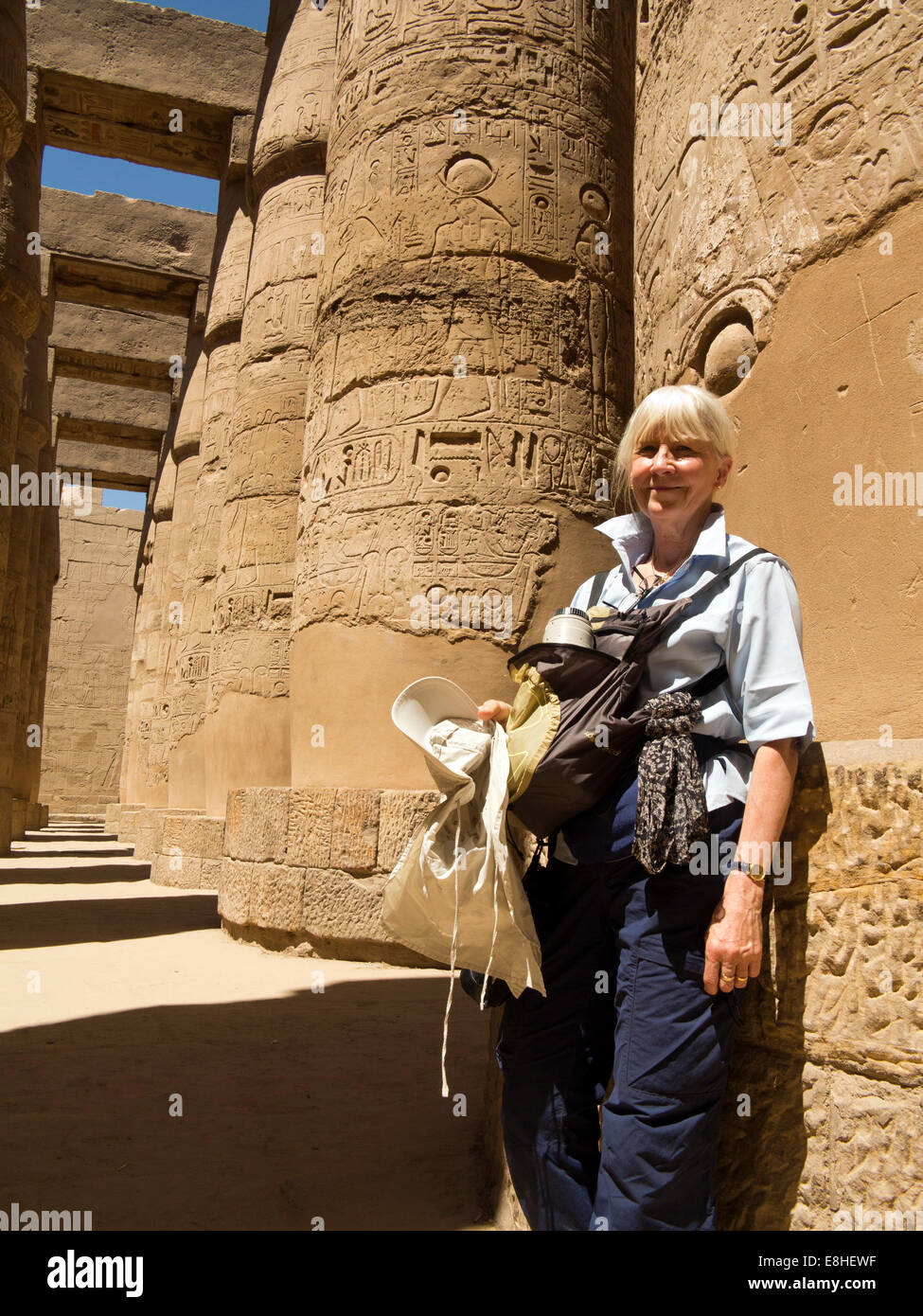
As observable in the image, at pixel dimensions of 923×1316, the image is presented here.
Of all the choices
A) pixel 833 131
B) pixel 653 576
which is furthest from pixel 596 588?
pixel 833 131

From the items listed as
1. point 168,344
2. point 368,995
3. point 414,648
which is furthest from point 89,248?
point 368,995

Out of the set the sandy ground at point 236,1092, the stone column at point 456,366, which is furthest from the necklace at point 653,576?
the stone column at point 456,366

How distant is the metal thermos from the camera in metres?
1.96

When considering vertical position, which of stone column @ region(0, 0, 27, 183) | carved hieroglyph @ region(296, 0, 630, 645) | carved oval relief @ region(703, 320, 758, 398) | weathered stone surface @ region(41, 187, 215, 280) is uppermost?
weathered stone surface @ region(41, 187, 215, 280)

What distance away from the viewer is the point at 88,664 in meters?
29.9

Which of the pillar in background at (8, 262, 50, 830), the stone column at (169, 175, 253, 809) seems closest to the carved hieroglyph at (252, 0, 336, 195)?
the stone column at (169, 175, 253, 809)

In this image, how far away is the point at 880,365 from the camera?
2418 mm

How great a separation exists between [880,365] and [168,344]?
19.0m

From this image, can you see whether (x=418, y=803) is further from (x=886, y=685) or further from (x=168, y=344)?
(x=168, y=344)

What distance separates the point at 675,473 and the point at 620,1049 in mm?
1046

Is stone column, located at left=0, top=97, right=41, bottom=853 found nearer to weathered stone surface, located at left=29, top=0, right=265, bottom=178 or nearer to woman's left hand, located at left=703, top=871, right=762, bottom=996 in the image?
weathered stone surface, located at left=29, top=0, right=265, bottom=178

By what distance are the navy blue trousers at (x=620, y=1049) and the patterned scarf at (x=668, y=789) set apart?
0.07 metres

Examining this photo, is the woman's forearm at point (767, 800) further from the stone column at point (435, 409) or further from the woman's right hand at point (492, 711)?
the stone column at point (435, 409)

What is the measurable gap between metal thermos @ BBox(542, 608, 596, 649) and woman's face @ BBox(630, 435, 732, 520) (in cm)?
26
